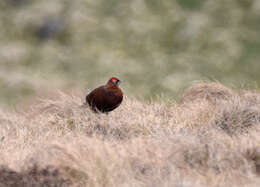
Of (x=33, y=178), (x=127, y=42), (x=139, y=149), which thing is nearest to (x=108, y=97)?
(x=139, y=149)

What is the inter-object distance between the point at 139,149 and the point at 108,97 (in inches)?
69.5

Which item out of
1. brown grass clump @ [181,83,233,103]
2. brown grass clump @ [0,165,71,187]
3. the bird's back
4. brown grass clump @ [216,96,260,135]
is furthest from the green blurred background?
brown grass clump @ [0,165,71,187]

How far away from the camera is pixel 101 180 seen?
5066 millimetres

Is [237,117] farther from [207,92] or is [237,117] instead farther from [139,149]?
[139,149]

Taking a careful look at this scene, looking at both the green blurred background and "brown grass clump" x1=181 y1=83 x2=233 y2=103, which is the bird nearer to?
"brown grass clump" x1=181 y1=83 x2=233 y2=103

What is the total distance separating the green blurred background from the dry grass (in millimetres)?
21980

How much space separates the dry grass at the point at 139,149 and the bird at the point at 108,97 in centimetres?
13

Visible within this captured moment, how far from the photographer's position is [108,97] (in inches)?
284

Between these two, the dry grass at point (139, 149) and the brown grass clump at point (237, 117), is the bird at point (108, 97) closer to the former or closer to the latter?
the dry grass at point (139, 149)

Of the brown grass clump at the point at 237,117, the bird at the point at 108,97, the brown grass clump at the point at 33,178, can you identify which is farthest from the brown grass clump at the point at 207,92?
the brown grass clump at the point at 33,178

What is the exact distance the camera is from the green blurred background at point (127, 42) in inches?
1247

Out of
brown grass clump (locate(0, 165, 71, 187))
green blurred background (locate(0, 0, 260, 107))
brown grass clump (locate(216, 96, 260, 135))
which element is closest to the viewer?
brown grass clump (locate(0, 165, 71, 187))

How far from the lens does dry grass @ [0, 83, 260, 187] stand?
5.07 meters

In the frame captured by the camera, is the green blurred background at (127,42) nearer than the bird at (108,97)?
No
